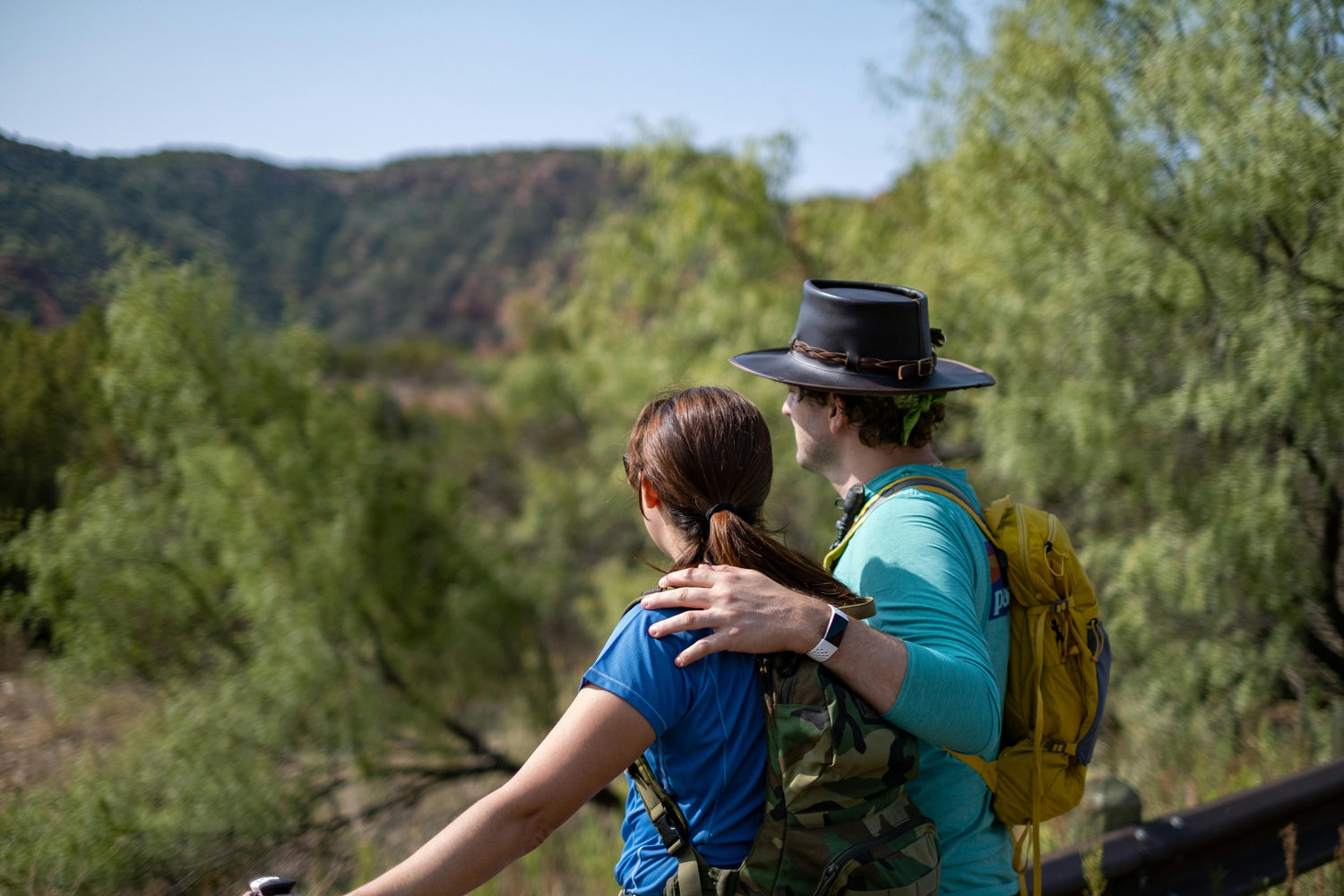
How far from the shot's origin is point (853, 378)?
6.06ft

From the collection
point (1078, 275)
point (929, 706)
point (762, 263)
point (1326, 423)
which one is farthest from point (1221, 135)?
point (762, 263)

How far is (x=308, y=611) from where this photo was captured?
8617 mm

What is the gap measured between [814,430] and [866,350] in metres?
0.20

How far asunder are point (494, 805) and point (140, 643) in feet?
19.4

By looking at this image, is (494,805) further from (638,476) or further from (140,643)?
(140,643)

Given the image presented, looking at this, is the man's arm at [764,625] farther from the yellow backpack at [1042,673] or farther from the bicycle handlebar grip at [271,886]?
the bicycle handlebar grip at [271,886]

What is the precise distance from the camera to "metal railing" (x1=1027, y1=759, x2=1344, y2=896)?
2.78 m

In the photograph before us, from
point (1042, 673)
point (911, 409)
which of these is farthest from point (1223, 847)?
point (911, 409)

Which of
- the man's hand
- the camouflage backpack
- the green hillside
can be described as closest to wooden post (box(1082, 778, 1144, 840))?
the camouflage backpack

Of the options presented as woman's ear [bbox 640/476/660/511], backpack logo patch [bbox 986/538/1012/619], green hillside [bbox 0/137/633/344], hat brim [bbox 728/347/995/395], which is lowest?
backpack logo patch [bbox 986/538/1012/619]

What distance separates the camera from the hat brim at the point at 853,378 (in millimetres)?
1808

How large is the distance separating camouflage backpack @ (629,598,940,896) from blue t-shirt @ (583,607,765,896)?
0.02 meters

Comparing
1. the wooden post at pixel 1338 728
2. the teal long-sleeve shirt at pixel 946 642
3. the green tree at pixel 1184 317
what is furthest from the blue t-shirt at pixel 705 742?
the green tree at pixel 1184 317

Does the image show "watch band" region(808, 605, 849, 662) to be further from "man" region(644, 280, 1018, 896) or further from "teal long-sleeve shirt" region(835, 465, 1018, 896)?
"teal long-sleeve shirt" region(835, 465, 1018, 896)
